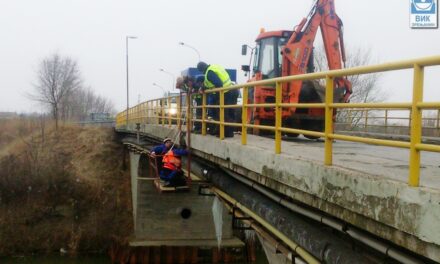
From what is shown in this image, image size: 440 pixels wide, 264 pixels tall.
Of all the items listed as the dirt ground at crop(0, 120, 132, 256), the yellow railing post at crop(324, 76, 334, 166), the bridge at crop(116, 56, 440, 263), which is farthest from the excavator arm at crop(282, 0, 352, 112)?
the dirt ground at crop(0, 120, 132, 256)

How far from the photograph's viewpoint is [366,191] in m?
4.12

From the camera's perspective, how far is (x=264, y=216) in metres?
6.81

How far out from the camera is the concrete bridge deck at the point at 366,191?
346cm

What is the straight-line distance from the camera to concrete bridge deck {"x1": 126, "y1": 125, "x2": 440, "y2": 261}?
346 cm

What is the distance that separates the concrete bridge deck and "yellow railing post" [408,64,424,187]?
4.3 inches

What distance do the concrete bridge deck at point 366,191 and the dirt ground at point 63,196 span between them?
2061 cm

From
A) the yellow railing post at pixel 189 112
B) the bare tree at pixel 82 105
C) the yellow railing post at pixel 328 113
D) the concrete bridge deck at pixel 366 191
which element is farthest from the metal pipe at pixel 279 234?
the bare tree at pixel 82 105

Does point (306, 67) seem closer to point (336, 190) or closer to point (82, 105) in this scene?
point (336, 190)

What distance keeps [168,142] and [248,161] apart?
397 centimetres

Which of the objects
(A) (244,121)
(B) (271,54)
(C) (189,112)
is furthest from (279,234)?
(B) (271,54)

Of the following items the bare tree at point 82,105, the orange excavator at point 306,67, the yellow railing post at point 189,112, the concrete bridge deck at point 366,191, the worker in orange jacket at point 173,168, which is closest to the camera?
the concrete bridge deck at point 366,191

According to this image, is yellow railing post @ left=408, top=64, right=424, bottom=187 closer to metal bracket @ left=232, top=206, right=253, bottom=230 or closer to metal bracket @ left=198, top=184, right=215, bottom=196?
metal bracket @ left=232, top=206, right=253, bottom=230

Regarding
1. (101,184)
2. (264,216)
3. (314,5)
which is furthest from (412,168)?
(101,184)

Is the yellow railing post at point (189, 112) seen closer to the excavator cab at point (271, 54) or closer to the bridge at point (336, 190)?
the bridge at point (336, 190)
